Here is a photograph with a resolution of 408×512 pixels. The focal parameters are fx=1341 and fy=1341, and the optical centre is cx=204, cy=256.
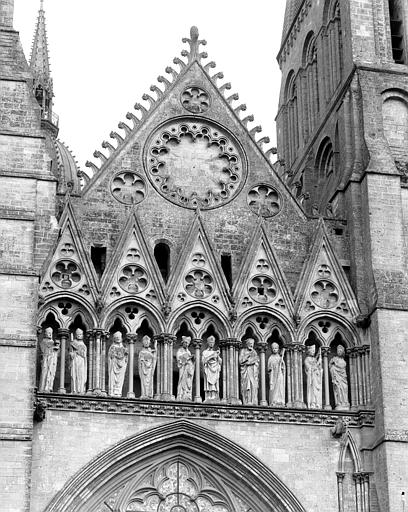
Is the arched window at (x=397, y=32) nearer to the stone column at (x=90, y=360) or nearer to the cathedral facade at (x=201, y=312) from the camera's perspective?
the cathedral facade at (x=201, y=312)

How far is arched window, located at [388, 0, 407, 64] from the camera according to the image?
92.4 feet

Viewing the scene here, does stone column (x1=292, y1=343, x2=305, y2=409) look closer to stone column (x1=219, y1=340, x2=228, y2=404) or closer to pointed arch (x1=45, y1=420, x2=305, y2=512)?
stone column (x1=219, y1=340, x2=228, y2=404)

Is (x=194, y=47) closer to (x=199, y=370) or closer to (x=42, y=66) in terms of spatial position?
(x=199, y=370)

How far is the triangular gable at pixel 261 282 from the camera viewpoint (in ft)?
80.3

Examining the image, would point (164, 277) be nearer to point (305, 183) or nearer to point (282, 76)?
point (305, 183)

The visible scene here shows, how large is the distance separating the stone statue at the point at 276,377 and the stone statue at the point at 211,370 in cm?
95

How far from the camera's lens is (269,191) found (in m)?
26.1

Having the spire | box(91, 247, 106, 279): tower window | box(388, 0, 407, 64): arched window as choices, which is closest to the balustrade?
box(91, 247, 106, 279): tower window

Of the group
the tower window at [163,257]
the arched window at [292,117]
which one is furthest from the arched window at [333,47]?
the tower window at [163,257]

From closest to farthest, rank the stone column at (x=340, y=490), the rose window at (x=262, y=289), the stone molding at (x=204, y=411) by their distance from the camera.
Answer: the stone molding at (x=204, y=411) < the stone column at (x=340, y=490) < the rose window at (x=262, y=289)

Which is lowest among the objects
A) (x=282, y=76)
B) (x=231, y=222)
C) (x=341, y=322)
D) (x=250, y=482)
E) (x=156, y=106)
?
(x=250, y=482)

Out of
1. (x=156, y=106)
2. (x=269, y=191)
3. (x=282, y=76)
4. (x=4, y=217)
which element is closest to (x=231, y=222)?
(x=269, y=191)

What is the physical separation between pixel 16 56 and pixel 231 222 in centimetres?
510

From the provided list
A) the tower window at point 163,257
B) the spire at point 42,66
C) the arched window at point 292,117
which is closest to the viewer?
the tower window at point 163,257
